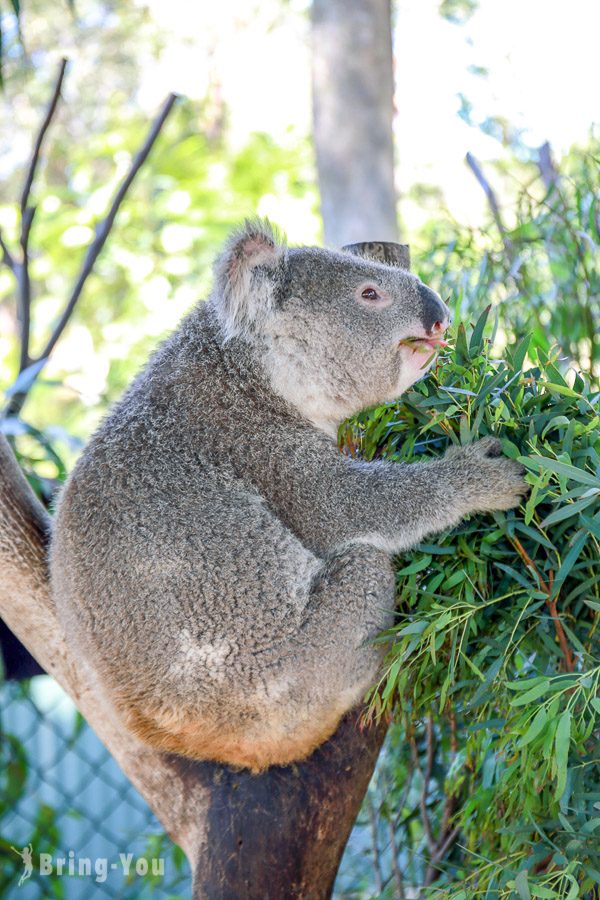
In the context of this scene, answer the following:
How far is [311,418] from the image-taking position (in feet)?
7.52

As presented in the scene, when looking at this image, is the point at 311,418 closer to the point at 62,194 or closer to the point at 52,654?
the point at 52,654

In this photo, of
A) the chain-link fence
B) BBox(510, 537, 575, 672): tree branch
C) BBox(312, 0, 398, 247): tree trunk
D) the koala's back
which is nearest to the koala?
the koala's back

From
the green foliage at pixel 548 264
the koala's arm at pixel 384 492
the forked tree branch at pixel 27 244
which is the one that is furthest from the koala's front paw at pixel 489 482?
the forked tree branch at pixel 27 244

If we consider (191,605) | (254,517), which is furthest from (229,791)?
(254,517)

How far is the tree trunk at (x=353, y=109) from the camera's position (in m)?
5.28

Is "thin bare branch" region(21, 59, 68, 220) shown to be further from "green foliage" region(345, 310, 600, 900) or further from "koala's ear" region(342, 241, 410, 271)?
"green foliage" region(345, 310, 600, 900)

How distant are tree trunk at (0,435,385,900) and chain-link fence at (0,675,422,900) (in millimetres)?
497

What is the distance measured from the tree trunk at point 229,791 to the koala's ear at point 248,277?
634 millimetres

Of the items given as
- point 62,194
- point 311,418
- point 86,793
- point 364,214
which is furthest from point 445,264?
point 62,194

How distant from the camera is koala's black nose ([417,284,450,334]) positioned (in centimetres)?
217

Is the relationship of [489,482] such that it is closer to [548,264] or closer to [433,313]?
[433,313]

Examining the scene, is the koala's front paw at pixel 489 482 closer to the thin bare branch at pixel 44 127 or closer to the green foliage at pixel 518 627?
the green foliage at pixel 518 627

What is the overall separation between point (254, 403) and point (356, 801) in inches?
35.3

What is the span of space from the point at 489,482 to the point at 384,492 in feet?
0.85
